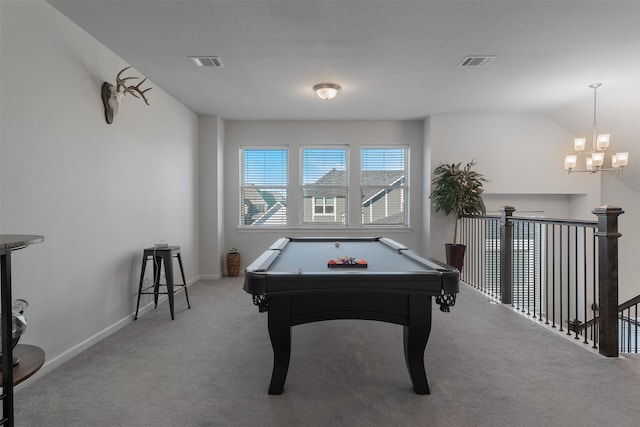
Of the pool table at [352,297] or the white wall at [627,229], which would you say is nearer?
the pool table at [352,297]

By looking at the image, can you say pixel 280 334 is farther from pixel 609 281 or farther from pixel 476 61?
pixel 476 61

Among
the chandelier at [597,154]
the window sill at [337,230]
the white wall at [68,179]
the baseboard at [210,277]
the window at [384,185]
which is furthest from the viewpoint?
the window at [384,185]

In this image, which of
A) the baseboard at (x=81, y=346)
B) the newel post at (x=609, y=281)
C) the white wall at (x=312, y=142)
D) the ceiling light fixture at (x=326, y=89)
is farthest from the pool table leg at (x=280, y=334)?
the white wall at (x=312, y=142)

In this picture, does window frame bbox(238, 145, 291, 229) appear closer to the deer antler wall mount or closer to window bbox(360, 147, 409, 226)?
window bbox(360, 147, 409, 226)

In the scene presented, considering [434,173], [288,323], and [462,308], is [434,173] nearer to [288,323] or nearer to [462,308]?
[462,308]

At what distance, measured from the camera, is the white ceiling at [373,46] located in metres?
2.50

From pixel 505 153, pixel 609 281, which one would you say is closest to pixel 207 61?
pixel 609 281

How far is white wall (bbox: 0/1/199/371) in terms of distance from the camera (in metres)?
2.16

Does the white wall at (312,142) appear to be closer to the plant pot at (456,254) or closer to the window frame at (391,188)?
the window frame at (391,188)

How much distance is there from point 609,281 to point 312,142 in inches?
171

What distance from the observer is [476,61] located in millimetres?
3400

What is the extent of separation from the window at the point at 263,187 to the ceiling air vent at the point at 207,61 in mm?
2478

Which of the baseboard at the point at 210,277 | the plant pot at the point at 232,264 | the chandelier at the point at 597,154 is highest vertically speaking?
the chandelier at the point at 597,154

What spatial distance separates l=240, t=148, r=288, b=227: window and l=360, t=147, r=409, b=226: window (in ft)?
4.52
